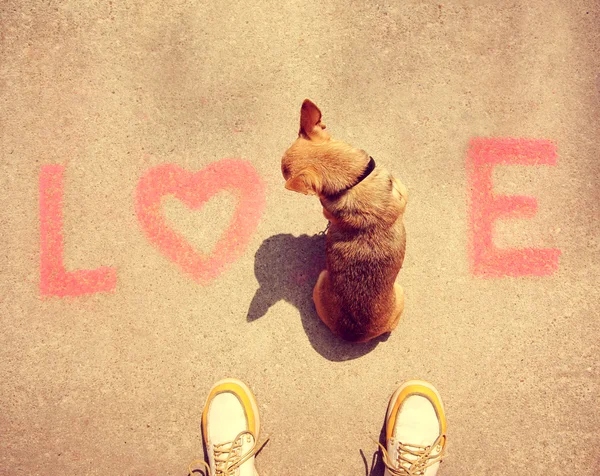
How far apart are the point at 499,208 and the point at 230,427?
9.39ft

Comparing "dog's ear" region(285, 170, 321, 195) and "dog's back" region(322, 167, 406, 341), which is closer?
"dog's ear" region(285, 170, 321, 195)

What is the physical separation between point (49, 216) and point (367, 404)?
3.11m

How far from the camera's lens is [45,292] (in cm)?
321

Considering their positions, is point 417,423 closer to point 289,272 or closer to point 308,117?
point 289,272

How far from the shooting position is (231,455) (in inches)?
120

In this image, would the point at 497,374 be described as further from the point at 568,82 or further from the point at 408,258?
the point at 568,82

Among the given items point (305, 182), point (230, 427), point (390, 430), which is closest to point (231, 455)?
point (230, 427)

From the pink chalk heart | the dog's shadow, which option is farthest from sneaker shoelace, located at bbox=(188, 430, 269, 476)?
the pink chalk heart

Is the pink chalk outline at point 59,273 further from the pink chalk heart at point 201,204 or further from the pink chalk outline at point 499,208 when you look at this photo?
the pink chalk outline at point 499,208

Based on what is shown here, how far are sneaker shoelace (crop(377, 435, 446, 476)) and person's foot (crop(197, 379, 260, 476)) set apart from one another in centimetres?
109

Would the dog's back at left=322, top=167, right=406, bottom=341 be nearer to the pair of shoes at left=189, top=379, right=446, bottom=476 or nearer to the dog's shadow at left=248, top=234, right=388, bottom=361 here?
the dog's shadow at left=248, top=234, right=388, bottom=361

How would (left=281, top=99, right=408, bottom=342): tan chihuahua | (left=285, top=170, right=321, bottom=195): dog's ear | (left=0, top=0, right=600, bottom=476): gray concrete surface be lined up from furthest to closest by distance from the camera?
(left=0, top=0, right=600, bottom=476): gray concrete surface < (left=281, top=99, right=408, bottom=342): tan chihuahua < (left=285, top=170, right=321, bottom=195): dog's ear

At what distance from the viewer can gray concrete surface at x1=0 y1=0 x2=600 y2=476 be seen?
10.3 ft

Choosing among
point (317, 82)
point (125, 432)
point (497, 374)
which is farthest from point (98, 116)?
point (497, 374)
